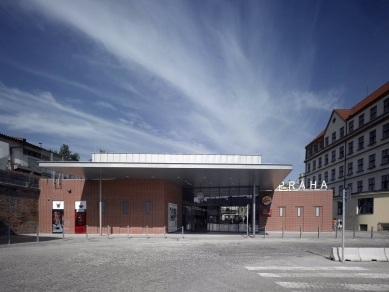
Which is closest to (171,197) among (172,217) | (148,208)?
(172,217)

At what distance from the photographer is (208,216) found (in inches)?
1310

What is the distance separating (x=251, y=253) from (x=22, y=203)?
63.1 ft

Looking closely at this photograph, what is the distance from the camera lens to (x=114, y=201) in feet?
88.6

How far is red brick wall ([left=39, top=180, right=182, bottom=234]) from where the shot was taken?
2658cm

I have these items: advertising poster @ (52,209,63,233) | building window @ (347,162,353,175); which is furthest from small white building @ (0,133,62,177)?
building window @ (347,162,353,175)

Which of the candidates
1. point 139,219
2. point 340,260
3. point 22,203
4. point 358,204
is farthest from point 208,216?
point 358,204

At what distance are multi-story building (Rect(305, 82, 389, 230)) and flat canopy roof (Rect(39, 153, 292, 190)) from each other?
17.1m

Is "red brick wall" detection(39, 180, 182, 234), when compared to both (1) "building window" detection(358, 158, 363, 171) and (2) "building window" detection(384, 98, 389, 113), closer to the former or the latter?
(2) "building window" detection(384, 98, 389, 113)

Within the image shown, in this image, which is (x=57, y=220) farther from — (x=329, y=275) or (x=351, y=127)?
(x=351, y=127)

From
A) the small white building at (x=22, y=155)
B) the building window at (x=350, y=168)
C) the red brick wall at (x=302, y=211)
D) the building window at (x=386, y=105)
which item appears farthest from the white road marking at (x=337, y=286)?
the building window at (x=350, y=168)

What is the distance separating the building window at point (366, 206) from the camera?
134 feet

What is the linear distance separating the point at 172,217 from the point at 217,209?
5848 mm

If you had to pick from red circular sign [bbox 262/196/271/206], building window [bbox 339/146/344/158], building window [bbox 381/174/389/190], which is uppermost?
building window [bbox 339/146/344/158]

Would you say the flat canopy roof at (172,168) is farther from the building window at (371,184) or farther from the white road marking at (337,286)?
the building window at (371,184)
